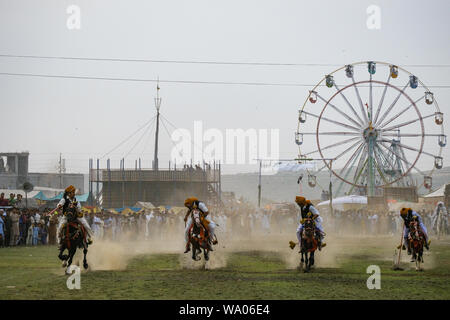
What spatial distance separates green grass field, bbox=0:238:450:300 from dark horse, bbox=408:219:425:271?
0.48 metres

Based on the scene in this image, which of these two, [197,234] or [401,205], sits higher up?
[197,234]

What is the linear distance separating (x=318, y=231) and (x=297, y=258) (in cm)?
307

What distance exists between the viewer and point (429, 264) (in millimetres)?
21812

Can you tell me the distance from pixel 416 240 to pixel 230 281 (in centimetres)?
673

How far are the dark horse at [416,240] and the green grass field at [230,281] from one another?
0.48 meters

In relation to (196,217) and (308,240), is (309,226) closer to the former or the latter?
(308,240)

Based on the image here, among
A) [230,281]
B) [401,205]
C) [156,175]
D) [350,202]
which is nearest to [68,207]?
[230,281]

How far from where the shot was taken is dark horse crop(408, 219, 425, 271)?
1948 cm

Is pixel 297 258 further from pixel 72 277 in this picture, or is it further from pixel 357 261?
pixel 72 277

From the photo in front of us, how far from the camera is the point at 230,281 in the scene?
16.2 meters

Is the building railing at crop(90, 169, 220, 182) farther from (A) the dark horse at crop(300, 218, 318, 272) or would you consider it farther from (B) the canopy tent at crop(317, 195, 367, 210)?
(A) the dark horse at crop(300, 218, 318, 272)

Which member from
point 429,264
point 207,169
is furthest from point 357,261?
point 207,169

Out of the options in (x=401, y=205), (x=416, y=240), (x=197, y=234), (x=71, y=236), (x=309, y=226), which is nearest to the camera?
(x=71, y=236)

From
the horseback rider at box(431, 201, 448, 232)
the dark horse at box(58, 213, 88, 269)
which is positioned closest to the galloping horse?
the horseback rider at box(431, 201, 448, 232)
